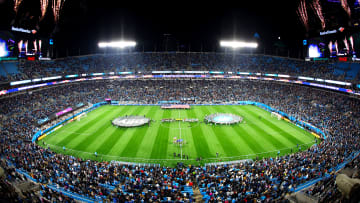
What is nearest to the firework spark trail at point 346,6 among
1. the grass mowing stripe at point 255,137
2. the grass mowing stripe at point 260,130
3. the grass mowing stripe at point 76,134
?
the grass mowing stripe at point 260,130

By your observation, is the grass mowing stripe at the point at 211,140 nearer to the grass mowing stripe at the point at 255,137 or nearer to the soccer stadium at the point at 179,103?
the soccer stadium at the point at 179,103

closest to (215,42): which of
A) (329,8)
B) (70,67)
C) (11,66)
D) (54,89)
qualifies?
(329,8)

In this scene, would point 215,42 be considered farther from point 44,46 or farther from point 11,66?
point 11,66

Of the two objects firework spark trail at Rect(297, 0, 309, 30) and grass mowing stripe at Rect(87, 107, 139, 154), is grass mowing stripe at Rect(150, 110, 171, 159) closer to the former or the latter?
grass mowing stripe at Rect(87, 107, 139, 154)

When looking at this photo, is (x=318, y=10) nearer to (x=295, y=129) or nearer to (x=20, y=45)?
(x=295, y=129)

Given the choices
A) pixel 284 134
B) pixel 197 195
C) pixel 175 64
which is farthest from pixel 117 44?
pixel 197 195

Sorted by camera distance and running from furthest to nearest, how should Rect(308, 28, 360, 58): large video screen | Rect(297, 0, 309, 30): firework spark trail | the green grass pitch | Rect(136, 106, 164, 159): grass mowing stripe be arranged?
Rect(297, 0, 309, 30): firework spark trail, Rect(308, 28, 360, 58): large video screen, Rect(136, 106, 164, 159): grass mowing stripe, the green grass pitch

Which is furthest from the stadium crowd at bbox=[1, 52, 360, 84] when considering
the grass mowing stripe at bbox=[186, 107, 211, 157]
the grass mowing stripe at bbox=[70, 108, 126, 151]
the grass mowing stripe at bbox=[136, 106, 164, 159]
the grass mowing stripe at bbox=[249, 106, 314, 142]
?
the grass mowing stripe at bbox=[186, 107, 211, 157]
